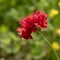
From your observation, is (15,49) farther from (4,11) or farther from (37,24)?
(37,24)

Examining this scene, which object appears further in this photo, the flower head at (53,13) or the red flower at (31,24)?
the flower head at (53,13)

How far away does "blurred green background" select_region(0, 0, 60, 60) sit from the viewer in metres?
2.45

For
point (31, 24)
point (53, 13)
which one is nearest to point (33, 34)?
point (53, 13)

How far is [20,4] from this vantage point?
3.07 m

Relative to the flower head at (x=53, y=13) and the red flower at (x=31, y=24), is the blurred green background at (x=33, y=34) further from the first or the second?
the red flower at (x=31, y=24)

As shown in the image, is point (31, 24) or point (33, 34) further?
point (33, 34)

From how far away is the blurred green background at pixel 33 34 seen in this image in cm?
245

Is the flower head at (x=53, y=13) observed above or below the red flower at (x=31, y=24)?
above

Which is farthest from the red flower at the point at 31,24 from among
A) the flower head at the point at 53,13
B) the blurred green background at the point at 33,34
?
the flower head at the point at 53,13

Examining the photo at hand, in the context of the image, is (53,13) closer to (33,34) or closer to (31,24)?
(33,34)

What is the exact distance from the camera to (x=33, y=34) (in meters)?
2.56

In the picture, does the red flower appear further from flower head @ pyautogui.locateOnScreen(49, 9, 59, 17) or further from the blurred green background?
flower head @ pyautogui.locateOnScreen(49, 9, 59, 17)

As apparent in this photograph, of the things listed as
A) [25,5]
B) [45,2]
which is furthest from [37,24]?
[25,5]

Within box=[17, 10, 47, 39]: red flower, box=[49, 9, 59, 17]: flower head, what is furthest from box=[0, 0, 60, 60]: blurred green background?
box=[17, 10, 47, 39]: red flower
